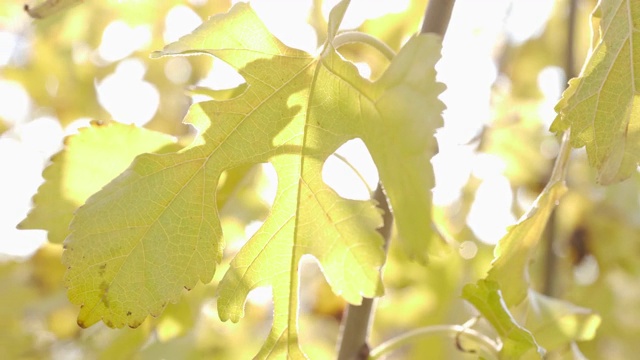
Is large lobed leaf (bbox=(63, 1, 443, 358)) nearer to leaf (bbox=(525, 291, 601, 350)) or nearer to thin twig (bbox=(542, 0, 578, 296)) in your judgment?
leaf (bbox=(525, 291, 601, 350))

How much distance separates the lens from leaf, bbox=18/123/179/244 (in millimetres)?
1046

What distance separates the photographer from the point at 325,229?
32.2 inches

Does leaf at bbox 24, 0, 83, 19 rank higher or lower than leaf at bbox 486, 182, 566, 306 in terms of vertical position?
higher

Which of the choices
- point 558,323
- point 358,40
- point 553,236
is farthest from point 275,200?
point 553,236

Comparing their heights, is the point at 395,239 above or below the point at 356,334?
below

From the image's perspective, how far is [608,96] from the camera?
764 mm

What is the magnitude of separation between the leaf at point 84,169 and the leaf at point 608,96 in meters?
0.53

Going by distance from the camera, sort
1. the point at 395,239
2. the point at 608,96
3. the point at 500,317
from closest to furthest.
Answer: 1. the point at 608,96
2. the point at 500,317
3. the point at 395,239

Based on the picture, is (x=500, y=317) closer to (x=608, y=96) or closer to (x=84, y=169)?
(x=608, y=96)

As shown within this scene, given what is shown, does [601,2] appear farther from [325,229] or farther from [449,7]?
[325,229]

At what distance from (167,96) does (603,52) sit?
1672 millimetres

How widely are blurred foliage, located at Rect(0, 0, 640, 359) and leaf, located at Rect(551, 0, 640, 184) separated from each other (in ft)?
2.67

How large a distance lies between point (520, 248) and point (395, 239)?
910 mm

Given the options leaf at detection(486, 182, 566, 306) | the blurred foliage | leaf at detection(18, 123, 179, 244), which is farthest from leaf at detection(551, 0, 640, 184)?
the blurred foliage
